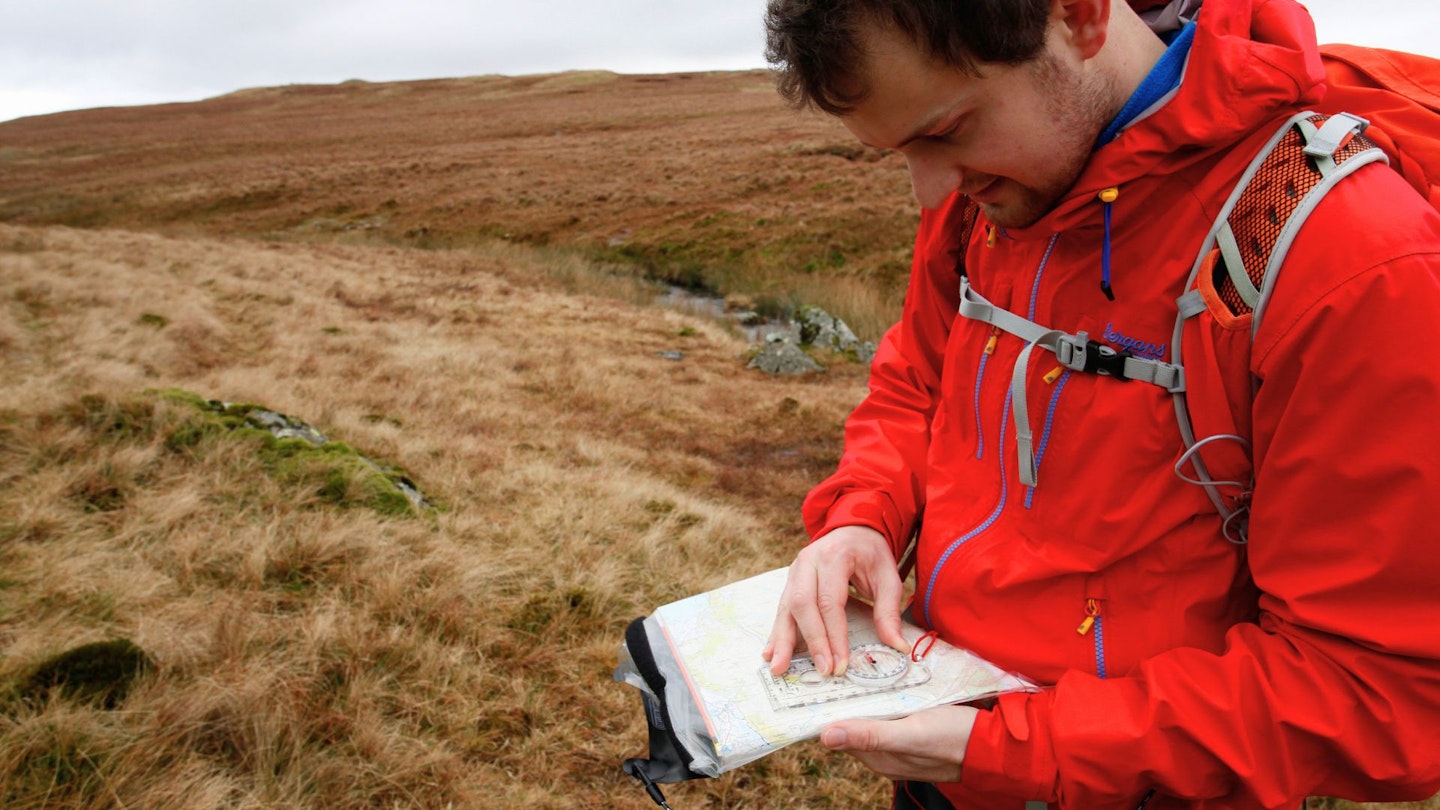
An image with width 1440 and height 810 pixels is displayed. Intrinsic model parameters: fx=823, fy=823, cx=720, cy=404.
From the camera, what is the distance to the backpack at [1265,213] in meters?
1.02

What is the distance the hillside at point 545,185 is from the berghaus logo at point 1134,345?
13.2 m

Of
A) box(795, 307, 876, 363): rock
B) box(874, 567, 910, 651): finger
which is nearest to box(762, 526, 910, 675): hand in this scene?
box(874, 567, 910, 651): finger

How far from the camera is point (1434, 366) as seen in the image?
901 millimetres

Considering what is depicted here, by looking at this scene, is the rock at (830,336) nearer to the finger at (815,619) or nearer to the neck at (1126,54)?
the finger at (815,619)

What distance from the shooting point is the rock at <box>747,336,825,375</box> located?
1097 cm

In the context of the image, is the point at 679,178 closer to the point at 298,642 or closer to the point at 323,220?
the point at 323,220

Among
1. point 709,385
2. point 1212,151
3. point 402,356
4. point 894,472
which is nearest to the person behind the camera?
point 1212,151

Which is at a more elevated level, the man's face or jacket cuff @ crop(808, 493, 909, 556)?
the man's face

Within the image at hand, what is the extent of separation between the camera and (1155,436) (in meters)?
1.18

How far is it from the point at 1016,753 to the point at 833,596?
1.33ft

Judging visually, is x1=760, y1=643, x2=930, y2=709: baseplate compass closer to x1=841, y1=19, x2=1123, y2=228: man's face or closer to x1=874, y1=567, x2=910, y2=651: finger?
x1=874, y1=567, x2=910, y2=651: finger

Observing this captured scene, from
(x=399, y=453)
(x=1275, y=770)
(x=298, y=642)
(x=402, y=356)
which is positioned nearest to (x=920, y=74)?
(x=1275, y=770)

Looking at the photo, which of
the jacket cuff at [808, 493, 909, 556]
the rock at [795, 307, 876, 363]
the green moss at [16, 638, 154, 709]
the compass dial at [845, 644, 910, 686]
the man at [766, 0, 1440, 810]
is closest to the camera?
the man at [766, 0, 1440, 810]

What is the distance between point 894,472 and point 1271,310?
0.81m
